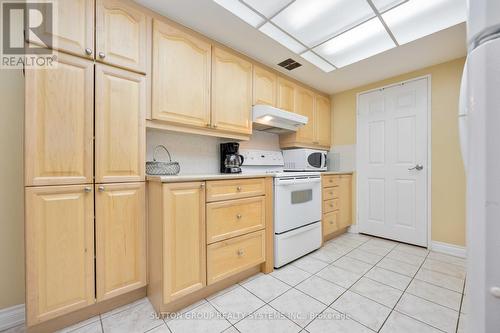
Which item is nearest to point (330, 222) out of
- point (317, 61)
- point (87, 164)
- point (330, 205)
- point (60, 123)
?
point (330, 205)

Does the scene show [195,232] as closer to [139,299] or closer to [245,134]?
[139,299]

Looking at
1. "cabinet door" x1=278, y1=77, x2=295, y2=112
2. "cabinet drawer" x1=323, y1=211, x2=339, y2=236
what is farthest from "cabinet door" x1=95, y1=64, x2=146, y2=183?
"cabinet drawer" x1=323, y1=211, x2=339, y2=236

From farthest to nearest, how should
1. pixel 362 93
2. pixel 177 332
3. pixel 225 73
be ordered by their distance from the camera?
pixel 362 93, pixel 225 73, pixel 177 332

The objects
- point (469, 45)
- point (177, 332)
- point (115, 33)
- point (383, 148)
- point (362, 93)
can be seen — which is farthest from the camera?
point (362, 93)

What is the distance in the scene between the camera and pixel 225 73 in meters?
2.03

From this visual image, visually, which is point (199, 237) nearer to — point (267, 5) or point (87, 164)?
point (87, 164)

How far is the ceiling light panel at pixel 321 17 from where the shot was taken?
1.59m

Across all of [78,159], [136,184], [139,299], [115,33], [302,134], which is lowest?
[139,299]

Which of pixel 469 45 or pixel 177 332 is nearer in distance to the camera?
pixel 469 45

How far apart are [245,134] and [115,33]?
132cm

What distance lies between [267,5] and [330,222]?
2.49m

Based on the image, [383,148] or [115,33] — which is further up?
[115,33]

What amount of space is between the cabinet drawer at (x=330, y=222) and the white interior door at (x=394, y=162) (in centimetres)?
51

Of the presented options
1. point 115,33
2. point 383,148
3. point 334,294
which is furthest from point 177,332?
point 383,148
